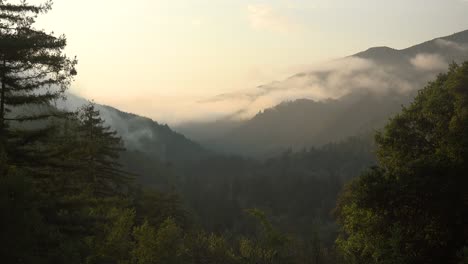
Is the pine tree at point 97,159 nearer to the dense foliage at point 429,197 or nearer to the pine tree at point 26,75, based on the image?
the pine tree at point 26,75

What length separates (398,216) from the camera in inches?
849

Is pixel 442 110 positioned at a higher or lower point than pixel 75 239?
higher

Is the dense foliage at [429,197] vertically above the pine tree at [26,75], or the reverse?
the pine tree at [26,75]

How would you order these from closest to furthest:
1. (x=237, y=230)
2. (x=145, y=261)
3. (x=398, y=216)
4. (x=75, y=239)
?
(x=75, y=239) → (x=398, y=216) → (x=145, y=261) → (x=237, y=230)

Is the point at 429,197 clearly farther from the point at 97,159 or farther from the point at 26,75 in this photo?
the point at 97,159

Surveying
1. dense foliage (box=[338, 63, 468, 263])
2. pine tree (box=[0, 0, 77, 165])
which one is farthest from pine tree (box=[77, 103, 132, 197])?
dense foliage (box=[338, 63, 468, 263])

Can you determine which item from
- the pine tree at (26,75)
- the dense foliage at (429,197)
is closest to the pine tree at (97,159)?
the pine tree at (26,75)

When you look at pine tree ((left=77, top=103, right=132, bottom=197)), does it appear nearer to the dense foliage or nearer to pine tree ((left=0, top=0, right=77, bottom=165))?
pine tree ((left=0, top=0, right=77, bottom=165))

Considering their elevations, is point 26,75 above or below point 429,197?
above

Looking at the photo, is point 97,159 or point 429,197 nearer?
point 429,197

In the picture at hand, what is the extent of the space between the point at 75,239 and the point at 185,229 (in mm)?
45697

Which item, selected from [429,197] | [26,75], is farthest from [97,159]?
[429,197]

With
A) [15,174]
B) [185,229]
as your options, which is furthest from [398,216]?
[185,229]

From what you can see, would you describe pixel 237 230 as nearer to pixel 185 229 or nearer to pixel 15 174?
pixel 185 229
